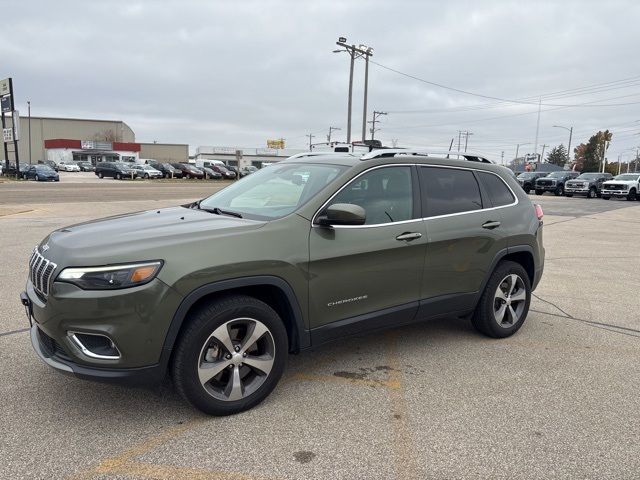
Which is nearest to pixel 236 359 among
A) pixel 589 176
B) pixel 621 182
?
pixel 621 182

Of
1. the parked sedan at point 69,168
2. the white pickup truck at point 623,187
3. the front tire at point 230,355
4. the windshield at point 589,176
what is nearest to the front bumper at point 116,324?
the front tire at point 230,355

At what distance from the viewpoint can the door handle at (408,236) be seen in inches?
152

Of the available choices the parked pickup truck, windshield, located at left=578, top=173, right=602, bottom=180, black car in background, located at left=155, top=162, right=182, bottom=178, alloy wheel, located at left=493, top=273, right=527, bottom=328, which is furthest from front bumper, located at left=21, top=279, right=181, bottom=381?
black car in background, located at left=155, top=162, right=182, bottom=178

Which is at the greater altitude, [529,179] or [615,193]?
[529,179]

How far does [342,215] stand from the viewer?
3.38 meters

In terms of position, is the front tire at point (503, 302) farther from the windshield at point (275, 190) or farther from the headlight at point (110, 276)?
the headlight at point (110, 276)

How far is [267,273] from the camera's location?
3.20m

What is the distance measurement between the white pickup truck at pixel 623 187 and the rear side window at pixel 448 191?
31316 mm

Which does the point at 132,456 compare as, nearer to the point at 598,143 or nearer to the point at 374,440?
the point at 374,440

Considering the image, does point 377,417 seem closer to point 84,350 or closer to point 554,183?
point 84,350

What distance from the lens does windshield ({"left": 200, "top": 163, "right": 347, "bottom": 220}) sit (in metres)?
3.73

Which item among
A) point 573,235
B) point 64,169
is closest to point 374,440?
point 573,235

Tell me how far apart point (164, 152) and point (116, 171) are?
7103cm

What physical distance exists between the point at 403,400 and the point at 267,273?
1.32 m
